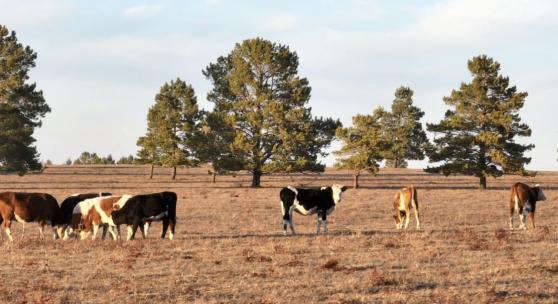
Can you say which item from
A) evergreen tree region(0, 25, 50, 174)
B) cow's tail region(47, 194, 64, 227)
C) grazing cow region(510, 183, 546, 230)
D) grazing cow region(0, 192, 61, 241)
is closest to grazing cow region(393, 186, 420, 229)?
grazing cow region(510, 183, 546, 230)

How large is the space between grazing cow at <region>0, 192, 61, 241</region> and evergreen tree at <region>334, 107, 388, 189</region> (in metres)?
36.5

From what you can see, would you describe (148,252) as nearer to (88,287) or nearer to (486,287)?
(88,287)

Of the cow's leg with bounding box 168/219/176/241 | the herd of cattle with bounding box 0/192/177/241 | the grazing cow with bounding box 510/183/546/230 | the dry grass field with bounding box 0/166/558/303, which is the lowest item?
the dry grass field with bounding box 0/166/558/303

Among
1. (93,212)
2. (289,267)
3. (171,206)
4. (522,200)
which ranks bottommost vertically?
(289,267)

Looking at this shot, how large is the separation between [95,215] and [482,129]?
42.3 metres

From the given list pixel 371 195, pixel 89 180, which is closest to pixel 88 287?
pixel 371 195

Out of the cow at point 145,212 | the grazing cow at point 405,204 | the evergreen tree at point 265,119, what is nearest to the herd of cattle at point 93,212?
the cow at point 145,212

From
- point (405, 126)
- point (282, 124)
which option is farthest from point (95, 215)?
point (405, 126)

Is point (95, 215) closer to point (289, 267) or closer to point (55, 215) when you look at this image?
point (55, 215)

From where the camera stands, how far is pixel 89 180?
202ft

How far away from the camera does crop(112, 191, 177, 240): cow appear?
65.3 feet

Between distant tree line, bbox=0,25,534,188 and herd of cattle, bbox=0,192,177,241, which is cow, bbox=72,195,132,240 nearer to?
herd of cattle, bbox=0,192,177,241

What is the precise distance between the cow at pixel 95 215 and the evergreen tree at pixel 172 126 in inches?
1642

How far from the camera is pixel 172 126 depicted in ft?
218
